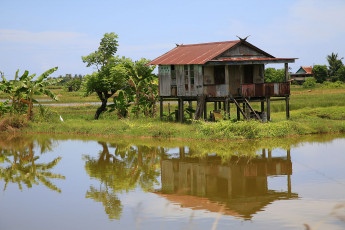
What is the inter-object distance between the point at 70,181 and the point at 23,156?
623cm

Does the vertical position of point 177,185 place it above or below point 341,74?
below

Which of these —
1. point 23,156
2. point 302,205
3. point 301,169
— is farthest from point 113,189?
point 23,156

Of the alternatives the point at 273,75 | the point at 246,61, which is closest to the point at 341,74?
the point at 273,75

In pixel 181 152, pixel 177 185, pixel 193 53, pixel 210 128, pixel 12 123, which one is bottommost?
pixel 177 185

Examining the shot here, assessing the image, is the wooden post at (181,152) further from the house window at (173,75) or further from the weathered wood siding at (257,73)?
the weathered wood siding at (257,73)

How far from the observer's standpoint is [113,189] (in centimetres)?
1358

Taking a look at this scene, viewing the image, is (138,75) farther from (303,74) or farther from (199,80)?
(303,74)

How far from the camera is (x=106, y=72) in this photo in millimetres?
33750

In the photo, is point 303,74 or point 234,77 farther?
point 303,74

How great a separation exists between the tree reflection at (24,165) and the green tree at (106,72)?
8.80 m

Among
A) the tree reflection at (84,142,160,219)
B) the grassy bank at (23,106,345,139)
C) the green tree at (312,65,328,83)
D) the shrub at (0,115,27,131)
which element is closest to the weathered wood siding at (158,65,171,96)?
the grassy bank at (23,106,345,139)

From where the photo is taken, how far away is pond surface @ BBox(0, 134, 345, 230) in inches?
413

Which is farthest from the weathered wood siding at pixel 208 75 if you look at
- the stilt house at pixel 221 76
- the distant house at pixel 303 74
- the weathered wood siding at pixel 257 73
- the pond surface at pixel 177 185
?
the distant house at pixel 303 74

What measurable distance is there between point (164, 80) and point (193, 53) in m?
2.32
